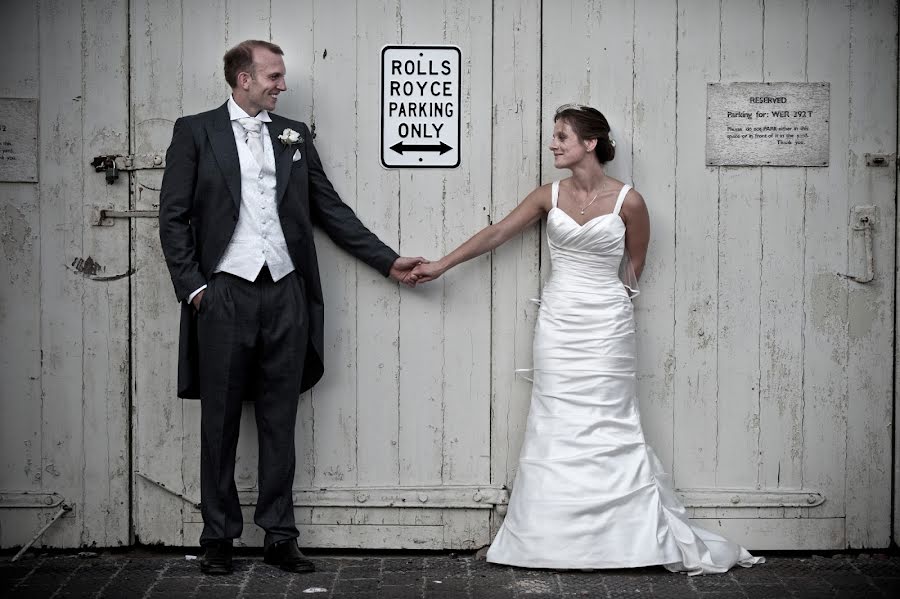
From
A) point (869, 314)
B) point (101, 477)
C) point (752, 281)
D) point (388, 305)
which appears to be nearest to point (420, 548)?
point (388, 305)

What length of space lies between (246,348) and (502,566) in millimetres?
1534

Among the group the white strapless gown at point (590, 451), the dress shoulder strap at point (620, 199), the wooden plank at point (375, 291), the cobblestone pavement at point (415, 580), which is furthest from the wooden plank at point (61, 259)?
the dress shoulder strap at point (620, 199)

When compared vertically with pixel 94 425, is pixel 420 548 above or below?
below

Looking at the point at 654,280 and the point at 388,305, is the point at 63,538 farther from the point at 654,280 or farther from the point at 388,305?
the point at 654,280

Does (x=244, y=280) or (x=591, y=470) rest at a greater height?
(x=244, y=280)

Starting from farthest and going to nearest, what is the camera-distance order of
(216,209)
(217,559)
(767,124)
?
(767,124) → (217,559) → (216,209)

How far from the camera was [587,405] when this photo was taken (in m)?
5.21

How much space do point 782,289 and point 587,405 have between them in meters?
1.15

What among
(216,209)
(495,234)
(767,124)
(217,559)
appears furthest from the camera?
(767,124)

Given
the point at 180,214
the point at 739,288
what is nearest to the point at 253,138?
the point at 180,214

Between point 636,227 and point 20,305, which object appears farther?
point 20,305

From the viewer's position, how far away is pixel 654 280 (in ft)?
18.1

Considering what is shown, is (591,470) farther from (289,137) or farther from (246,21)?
(246,21)

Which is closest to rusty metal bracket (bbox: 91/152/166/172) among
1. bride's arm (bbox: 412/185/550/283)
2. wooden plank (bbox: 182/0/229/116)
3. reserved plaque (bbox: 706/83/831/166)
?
wooden plank (bbox: 182/0/229/116)
